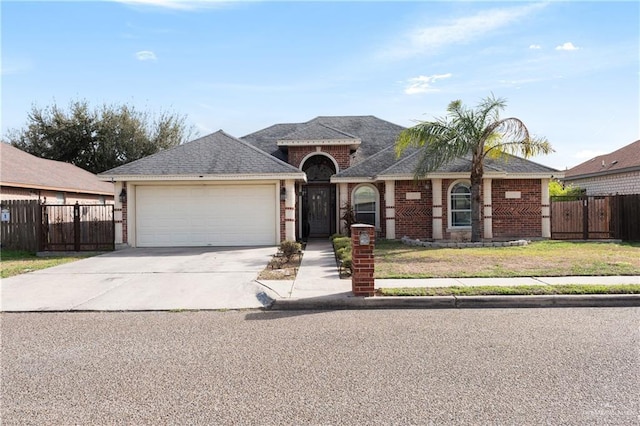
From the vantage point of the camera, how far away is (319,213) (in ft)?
67.0

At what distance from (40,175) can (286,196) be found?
40.3 feet

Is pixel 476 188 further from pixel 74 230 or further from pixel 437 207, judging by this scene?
pixel 74 230

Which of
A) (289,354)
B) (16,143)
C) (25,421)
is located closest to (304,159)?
(289,354)

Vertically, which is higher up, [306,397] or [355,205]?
[355,205]

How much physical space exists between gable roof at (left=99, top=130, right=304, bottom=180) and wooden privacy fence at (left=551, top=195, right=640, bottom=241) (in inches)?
438

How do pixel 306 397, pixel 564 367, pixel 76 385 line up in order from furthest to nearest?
1. pixel 564 367
2. pixel 76 385
3. pixel 306 397

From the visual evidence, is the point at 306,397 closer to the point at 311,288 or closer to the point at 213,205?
the point at 311,288

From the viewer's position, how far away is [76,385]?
4227 mm

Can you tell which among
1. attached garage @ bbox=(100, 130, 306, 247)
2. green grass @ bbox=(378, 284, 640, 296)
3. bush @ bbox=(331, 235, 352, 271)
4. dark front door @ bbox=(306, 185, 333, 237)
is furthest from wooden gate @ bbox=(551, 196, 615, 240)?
attached garage @ bbox=(100, 130, 306, 247)

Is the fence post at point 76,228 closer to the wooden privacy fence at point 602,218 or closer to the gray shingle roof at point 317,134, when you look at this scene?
the gray shingle roof at point 317,134

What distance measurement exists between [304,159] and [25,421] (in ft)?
54.5

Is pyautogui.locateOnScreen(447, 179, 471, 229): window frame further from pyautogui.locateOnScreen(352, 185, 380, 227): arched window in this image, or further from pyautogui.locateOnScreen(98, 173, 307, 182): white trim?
pyautogui.locateOnScreen(98, 173, 307, 182): white trim

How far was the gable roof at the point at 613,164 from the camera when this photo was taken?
2239cm

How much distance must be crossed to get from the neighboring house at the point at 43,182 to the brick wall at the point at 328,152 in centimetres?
984
